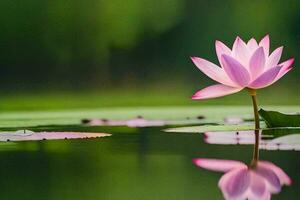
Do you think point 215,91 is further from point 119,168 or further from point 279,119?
point 119,168

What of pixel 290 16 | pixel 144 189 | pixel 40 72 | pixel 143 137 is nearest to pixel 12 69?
pixel 40 72

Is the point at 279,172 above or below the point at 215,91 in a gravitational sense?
below

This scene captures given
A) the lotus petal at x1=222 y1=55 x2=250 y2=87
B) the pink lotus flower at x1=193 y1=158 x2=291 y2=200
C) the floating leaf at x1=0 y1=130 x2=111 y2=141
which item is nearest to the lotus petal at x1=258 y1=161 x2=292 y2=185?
the pink lotus flower at x1=193 y1=158 x2=291 y2=200

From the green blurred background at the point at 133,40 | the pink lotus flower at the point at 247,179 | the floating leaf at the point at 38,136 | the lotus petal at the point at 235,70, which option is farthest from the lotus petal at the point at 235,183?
the green blurred background at the point at 133,40

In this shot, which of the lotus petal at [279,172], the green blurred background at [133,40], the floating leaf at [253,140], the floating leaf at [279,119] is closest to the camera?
the lotus petal at [279,172]

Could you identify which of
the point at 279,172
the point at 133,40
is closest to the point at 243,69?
the point at 279,172

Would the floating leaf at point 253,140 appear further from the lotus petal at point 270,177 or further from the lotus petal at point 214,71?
the lotus petal at point 270,177
